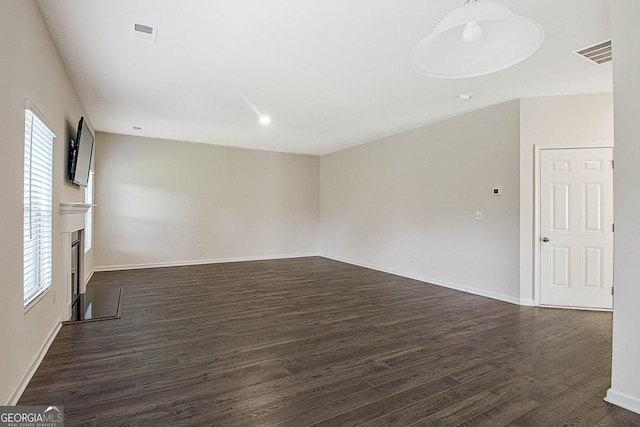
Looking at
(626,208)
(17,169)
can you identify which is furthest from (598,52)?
(17,169)

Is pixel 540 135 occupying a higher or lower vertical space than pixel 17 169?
higher

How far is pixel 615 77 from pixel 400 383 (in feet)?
8.46

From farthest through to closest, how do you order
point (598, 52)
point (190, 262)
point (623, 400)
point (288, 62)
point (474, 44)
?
1. point (190, 262)
2. point (288, 62)
3. point (598, 52)
4. point (623, 400)
5. point (474, 44)

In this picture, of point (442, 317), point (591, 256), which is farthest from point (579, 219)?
point (442, 317)

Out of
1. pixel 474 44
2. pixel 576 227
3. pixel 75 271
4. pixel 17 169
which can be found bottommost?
pixel 75 271

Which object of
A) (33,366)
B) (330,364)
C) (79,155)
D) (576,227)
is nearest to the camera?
(33,366)

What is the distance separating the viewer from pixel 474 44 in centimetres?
173

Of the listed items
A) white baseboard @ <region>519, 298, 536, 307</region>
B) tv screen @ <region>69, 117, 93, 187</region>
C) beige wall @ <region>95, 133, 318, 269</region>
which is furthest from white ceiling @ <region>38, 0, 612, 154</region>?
white baseboard @ <region>519, 298, 536, 307</region>

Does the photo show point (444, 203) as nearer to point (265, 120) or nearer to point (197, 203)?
point (265, 120)

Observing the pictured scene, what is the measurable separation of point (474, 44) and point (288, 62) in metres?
2.03

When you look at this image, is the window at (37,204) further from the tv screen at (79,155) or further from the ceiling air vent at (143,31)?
the ceiling air vent at (143,31)

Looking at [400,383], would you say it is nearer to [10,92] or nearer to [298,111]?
[10,92]

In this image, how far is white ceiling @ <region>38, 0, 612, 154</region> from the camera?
2.45 metres

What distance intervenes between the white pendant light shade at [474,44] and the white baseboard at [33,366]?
3.16 meters
